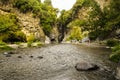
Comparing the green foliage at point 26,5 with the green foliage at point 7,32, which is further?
the green foliage at point 26,5

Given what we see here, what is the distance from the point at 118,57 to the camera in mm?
23766

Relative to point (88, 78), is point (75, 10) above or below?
above

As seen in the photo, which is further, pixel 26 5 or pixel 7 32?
pixel 26 5

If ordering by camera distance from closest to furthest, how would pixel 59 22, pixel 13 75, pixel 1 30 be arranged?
pixel 13 75 < pixel 1 30 < pixel 59 22

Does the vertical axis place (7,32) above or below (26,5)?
below

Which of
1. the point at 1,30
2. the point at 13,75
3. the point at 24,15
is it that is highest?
the point at 24,15

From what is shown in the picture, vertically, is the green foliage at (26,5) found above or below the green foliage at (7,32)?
above

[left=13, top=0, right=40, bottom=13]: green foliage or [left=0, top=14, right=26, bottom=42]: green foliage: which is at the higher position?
[left=13, top=0, right=40, bottom=13]: green foliage

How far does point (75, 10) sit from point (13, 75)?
127 meters

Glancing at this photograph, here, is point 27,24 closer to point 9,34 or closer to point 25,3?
point 25,3

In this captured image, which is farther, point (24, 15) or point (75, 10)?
point (75, 10)

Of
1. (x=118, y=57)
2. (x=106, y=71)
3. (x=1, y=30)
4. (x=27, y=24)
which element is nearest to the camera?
(x=106, y=71)

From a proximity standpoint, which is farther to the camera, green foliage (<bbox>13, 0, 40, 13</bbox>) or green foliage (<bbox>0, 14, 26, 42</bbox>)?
green foliage (<bbox>13, 0, 40, 13</bbox>)

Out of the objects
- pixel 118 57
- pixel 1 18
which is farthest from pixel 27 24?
pixel 118 57
